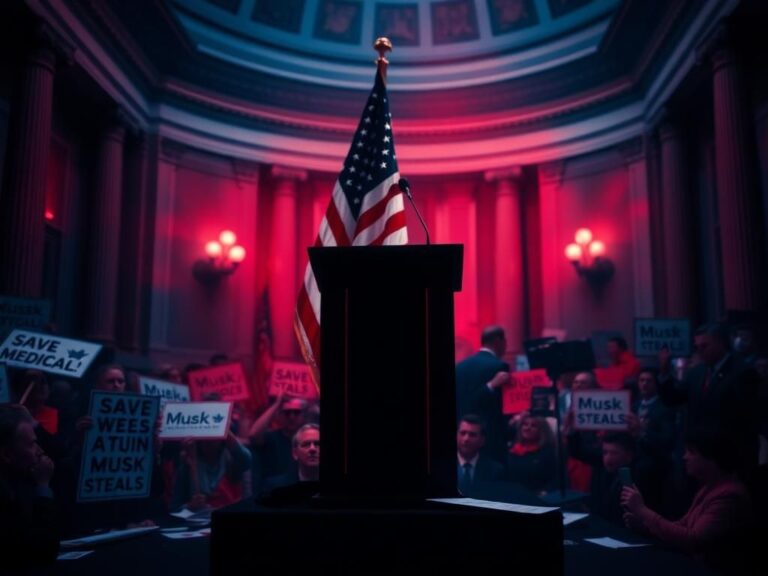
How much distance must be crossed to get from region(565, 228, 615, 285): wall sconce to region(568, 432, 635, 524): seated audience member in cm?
860

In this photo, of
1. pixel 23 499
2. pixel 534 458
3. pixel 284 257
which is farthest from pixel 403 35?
pixel 23 499

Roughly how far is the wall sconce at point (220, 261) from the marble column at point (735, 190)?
8.92m

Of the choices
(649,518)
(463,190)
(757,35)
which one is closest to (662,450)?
(649,518)

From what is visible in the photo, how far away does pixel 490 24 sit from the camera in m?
18.2

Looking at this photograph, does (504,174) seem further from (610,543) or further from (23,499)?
(23,499)

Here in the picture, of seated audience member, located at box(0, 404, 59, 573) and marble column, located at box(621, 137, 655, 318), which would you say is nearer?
seated audience member, located at box(0, 404, 59, 573)

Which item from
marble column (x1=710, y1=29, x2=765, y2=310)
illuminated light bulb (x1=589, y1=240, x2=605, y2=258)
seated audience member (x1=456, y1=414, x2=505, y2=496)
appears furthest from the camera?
illuminated light bulb (x1=589, y1=240, x2=605, y2=258)

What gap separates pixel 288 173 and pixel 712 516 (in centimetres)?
1375

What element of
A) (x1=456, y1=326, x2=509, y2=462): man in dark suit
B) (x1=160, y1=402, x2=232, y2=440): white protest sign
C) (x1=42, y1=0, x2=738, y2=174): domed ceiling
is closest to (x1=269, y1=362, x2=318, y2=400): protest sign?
(x1=456, y1=326, x2=509, y2=462): man in dark suit

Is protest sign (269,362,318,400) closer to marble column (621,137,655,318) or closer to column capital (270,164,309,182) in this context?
marble column (621,137,655,318)

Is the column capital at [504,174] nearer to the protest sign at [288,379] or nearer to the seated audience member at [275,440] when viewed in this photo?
the protest sign at [288,379]

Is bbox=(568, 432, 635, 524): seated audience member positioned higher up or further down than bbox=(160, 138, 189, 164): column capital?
further down

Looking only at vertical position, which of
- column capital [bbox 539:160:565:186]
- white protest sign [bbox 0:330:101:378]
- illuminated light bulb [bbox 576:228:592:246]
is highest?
column capital [bbox 539:160:565:186]

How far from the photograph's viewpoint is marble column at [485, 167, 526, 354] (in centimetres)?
1622
